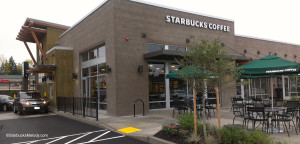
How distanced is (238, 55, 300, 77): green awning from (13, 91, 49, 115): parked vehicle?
13.2 metres

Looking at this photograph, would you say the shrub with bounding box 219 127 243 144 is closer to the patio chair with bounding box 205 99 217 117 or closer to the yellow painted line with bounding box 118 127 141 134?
the yellow painted line with bounding box 118 127 141 134

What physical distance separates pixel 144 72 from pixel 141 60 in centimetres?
75

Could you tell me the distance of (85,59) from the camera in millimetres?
17188

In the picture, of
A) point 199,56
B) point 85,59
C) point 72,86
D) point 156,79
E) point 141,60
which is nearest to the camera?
point 199,56

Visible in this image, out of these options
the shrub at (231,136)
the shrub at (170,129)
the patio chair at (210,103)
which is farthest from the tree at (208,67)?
the patio chair at (210,103)

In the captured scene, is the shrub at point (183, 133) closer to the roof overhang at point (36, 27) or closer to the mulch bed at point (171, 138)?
the mulch bed at point (171, 138)

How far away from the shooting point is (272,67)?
26.1ft

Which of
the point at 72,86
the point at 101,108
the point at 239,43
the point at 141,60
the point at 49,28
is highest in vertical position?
the point at 49,28

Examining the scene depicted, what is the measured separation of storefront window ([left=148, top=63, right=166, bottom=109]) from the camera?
13797mm

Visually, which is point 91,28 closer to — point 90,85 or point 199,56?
point 90,85

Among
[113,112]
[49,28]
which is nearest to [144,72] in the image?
[113,112]

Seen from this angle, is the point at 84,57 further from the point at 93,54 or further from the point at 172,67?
the point at 172,67

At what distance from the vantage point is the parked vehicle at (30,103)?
47.8 ft

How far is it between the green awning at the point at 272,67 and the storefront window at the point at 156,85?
633 cm
